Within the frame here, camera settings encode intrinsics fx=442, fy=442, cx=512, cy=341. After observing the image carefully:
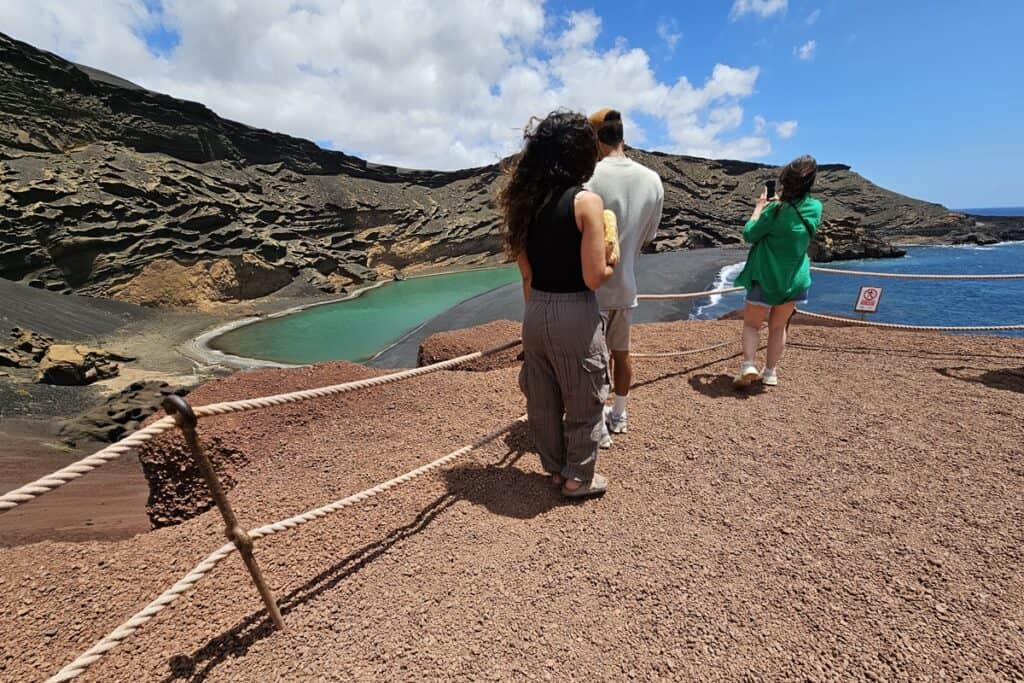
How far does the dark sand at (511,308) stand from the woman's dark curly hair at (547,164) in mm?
8020

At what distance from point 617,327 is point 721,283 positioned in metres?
24.7

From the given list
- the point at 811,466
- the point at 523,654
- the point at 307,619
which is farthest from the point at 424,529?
the point at 811,466

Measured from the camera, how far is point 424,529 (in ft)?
7.00

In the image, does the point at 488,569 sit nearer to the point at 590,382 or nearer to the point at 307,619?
the point at 307,619

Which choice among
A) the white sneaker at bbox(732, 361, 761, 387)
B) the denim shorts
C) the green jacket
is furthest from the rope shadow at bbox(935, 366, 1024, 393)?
the white sneaker at bbox(732, 361, 761, 387)

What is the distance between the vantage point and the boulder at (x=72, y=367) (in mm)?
11828

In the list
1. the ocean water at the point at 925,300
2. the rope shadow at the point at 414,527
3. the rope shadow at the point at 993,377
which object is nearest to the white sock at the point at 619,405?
the rope shadow at the point at 414,527

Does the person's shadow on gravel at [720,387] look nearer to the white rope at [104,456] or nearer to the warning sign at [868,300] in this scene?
the warning sign at [868,300]

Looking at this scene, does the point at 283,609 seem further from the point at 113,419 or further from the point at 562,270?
the point at 113,419

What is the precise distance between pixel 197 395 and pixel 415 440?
1814 mm

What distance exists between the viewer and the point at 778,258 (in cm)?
339

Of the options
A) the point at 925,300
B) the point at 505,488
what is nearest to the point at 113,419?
the point at 505,488

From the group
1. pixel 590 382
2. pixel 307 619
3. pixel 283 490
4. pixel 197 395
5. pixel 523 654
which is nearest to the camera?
pixel 523 654

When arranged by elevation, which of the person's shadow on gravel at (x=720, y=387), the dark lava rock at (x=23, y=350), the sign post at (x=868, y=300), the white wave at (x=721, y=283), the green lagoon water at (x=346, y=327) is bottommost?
the green lagoon water at (x=346, y=327)
